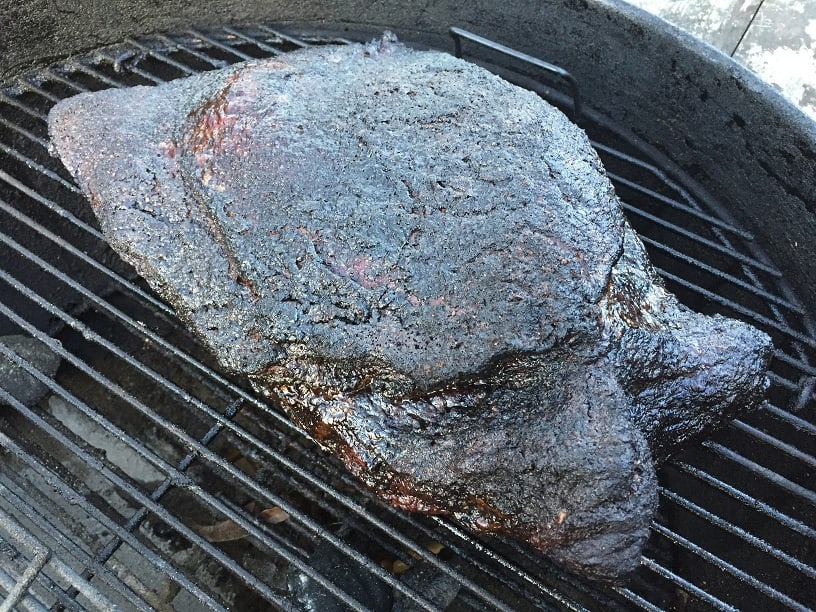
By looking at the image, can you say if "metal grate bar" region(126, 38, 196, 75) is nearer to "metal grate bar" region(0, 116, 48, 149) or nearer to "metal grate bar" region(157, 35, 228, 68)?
"metal grate bar" region(157, 35, 228, 68)

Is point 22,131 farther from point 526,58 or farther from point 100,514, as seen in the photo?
point 526,58

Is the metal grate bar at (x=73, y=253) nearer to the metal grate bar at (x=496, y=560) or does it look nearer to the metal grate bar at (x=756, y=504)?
the metal grate bar at (x=496, y=560)

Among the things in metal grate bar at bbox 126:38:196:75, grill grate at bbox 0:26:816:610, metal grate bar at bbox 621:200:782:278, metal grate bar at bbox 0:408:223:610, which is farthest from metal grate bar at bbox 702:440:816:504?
metal grate bar at bbox 126:38:196:75

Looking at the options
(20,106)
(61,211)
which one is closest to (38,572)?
(61,211)

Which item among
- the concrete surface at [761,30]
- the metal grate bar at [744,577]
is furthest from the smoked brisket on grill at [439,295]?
the concrete surface at [761,30]

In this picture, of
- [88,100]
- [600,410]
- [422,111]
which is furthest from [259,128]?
[600,410]
